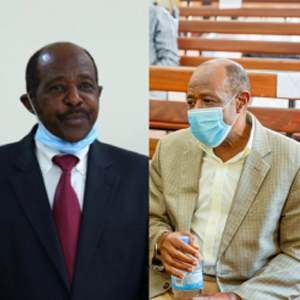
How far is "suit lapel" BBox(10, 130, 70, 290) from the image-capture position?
456mm

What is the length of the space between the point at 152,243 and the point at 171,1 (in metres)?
Answer: 1.88

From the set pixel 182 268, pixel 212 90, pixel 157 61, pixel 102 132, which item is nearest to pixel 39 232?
pixel 102 132

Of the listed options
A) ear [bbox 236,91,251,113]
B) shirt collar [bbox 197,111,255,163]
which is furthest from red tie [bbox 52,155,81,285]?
ear [bbox 236,91,251,113]

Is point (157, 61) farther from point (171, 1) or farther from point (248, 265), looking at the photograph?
point (248, 265)

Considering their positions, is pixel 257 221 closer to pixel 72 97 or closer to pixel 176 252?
pixel 176 252

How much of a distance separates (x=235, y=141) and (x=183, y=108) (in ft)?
1.59

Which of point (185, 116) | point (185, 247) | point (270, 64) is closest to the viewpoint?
point (185, 247)

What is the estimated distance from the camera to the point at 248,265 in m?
1.02

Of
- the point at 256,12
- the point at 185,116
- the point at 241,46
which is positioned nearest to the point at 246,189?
the point at 185,116

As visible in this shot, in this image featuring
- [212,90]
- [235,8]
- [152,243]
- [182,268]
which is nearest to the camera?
[182,268]

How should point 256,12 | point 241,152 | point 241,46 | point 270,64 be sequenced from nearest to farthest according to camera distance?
point 241,152 → point 270,64 → point 241,46 → point 256,12

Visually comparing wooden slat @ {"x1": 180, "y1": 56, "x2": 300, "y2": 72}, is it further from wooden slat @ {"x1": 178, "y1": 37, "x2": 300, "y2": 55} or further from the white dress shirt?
the white dress shirt

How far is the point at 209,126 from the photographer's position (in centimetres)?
115

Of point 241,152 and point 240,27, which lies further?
point 240,27
